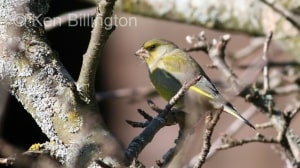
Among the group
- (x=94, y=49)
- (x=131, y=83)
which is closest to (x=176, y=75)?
(x=94, y=49)

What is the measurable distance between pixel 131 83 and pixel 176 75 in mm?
2873

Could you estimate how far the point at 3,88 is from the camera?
149 centimetres

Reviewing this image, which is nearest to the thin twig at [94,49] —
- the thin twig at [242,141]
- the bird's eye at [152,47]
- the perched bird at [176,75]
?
the thin twig at [242,141]

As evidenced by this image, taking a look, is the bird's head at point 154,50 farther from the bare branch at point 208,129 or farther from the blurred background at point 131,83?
the bare branch at point 208,129

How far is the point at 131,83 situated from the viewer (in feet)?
20.0

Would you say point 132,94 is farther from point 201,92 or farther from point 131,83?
point 131,83

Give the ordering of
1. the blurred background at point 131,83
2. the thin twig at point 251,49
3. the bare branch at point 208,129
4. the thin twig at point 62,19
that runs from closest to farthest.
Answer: the bare branch at point 208,129, the thin twig at point 62,19, the thin twig at point 251,49, the blurred background at point 131,83

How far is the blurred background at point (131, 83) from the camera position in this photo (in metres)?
5.43

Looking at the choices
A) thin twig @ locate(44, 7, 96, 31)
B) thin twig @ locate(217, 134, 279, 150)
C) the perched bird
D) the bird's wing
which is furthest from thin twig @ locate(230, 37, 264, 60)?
thin twig @ locate(217, 134, 279, 150)

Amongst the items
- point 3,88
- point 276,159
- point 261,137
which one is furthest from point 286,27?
point 3,88

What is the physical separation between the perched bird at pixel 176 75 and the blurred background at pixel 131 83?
178 cm

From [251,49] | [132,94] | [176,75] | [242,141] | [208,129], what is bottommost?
[132,94]

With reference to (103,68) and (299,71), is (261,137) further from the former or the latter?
(103,68)

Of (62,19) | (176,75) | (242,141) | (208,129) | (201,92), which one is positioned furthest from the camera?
(62,19)
